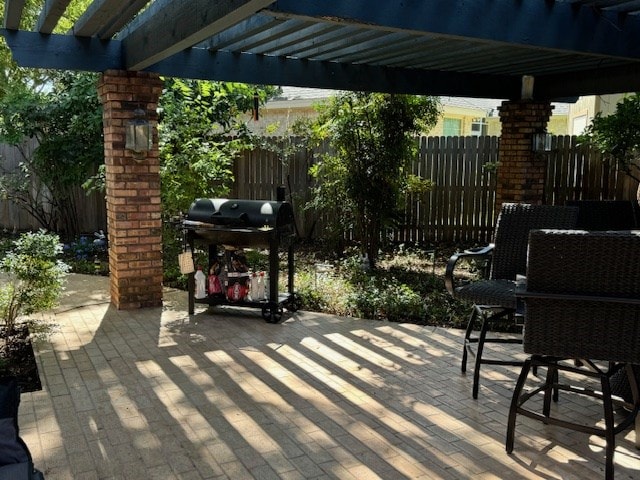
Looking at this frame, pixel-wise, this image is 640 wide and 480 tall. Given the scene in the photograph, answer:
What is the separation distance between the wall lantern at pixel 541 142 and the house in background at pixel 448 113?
20.9 ft

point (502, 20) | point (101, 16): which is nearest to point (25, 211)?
point (101, 16)

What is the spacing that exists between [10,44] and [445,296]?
458cm

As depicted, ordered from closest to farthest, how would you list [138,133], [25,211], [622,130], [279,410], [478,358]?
1. [279,410]
2. [478,358]
3. [138,133]
4. [622,130]
5. [25,211]

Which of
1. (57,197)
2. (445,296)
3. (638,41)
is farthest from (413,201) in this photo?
(57,197)

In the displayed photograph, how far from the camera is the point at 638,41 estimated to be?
4.64 m

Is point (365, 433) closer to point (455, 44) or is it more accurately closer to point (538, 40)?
point (538, 40)

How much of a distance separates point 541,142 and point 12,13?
5742 mm

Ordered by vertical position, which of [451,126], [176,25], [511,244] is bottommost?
[511,244]

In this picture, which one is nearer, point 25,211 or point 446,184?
point 446,184

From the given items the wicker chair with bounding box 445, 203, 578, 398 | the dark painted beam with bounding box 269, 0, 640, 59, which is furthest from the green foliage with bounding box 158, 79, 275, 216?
the wicker chair with bounding box 445, 203, 578, 398

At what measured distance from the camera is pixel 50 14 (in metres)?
4.32

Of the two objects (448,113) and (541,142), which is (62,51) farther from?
(448,113)

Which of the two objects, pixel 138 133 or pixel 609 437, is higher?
pixel 138 133

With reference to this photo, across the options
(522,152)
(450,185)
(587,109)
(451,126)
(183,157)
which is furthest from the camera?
(451,126)
